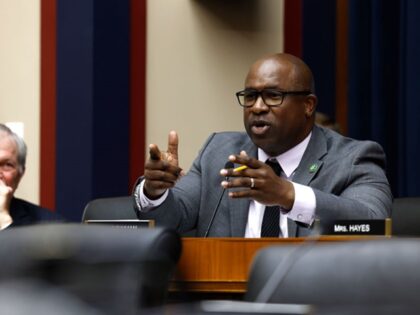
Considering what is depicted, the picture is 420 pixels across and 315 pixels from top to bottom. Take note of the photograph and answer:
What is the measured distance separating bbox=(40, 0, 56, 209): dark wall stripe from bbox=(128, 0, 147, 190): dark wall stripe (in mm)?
464

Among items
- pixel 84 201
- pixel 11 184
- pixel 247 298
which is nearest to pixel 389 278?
pixel 247 298

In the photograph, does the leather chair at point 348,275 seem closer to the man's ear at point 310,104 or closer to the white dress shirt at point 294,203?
the white dress shirt at point 294,203

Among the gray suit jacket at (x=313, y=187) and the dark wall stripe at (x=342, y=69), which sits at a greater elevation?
the dark wall stripe at (x=342, y=69)

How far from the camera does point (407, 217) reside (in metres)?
4.77

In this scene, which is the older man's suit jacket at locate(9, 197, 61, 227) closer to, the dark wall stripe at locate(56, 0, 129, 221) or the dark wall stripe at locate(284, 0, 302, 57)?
the dark wall stripe at locate(56, 0, 129, 221)

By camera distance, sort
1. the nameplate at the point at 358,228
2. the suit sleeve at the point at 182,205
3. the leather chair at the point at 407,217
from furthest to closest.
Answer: the leather chair at the point at 407,217
the suit sleeve at the point at 182,205
the nameplate at the point at 358,228

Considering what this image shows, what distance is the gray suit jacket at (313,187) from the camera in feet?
13.7

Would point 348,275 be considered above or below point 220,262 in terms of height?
above

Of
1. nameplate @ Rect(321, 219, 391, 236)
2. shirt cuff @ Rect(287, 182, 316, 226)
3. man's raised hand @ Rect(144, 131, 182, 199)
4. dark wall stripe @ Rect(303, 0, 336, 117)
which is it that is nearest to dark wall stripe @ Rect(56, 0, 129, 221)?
dark wall stripe @ Rect(303, 0, 336, 117)

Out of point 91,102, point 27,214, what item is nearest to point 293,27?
point 91,102

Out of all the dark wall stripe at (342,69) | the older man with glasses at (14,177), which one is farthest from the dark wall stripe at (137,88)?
the older man with glasses at (14,177)

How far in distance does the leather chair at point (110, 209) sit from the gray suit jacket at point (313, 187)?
2.05ft

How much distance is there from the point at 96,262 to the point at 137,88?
15.8ft

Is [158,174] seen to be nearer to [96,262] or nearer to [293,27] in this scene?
[96,262]
